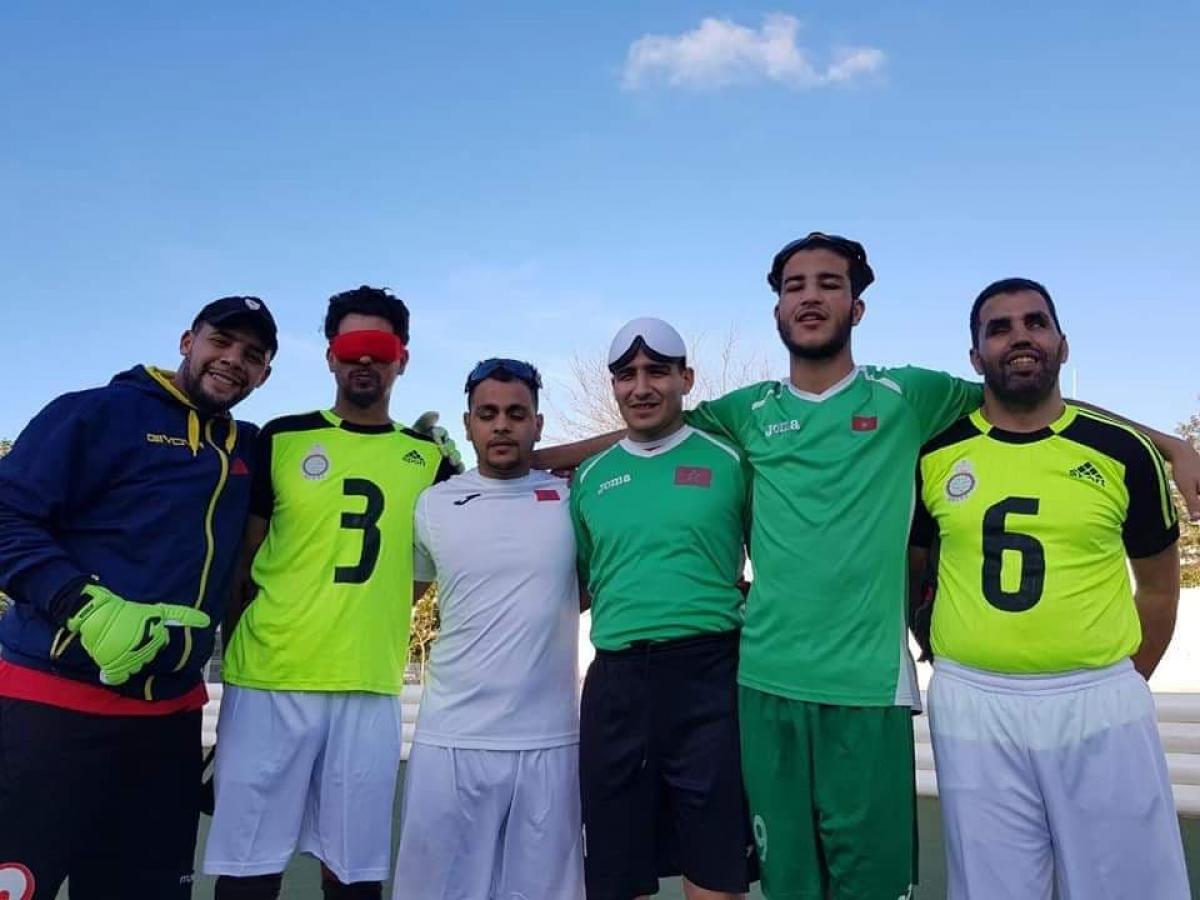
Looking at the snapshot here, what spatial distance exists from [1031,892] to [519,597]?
5.58ft

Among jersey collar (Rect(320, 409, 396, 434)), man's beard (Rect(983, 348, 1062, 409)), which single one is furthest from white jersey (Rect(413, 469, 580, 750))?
man's beard (Rect(983, 348, 1062, 409))

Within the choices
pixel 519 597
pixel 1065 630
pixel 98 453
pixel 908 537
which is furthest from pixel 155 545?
pixel 1065 630

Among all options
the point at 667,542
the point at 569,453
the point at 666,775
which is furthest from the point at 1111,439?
the point at 569,453

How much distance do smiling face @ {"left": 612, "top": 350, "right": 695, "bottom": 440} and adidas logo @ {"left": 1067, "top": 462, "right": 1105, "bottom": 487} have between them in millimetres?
1229

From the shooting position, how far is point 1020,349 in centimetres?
287

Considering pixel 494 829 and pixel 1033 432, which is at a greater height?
pixel 1033 432

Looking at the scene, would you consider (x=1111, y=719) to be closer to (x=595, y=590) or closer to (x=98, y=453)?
(x=595, y=590)

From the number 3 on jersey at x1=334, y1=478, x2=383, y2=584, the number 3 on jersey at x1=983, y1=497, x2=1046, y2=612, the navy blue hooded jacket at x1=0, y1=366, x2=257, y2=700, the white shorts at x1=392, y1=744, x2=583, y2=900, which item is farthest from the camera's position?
the number 3 on jersey at x1=334, y1=478, x2=383, y2=584

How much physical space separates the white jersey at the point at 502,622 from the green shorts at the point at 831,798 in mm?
691

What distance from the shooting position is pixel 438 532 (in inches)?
130

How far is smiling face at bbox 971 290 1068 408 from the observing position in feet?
9.34

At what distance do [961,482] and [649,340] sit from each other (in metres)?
1.09

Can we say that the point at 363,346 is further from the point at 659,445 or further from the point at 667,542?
the point at 667,542

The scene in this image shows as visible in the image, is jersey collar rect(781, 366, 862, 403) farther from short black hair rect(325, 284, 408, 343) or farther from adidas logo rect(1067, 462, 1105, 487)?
short black hair rect(325, 284, 408, 343)
